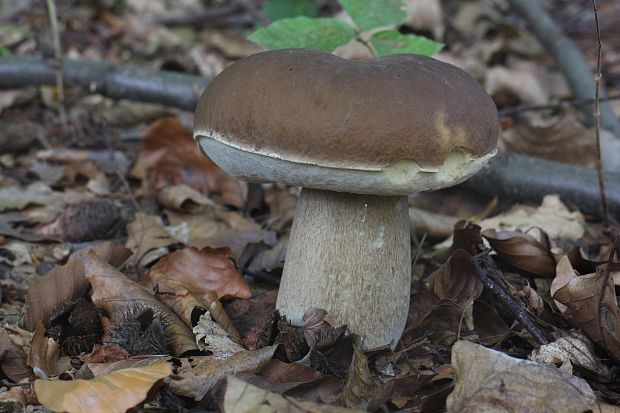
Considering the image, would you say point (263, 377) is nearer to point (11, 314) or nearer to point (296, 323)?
point (296, 323)

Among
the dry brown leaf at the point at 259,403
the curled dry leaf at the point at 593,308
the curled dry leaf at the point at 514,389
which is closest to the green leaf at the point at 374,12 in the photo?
the curled dry leaf at the point at 593,308

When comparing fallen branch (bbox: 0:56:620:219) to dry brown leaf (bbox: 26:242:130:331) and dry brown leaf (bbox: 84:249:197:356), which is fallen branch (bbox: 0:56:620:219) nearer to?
dry brown leaf (bbox: 84:249:197:356)

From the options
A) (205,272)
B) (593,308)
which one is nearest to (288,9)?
(205,272)

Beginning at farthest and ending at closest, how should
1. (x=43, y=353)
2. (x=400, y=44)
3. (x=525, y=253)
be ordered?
1. (x=400, y=44)
2. (x=525, y=253)
3. (x=43, y=353)

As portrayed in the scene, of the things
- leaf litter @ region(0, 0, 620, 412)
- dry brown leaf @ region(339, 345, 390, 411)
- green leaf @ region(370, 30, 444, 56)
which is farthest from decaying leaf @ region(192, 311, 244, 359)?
green leaf @ region(370, 30, 444, 56)

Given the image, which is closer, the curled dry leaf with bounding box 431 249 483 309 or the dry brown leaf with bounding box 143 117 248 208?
the curled dry leaf with bounding box 431 249 483 309

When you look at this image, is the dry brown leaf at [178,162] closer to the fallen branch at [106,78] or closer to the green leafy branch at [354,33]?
the fallen branch at [106,78]

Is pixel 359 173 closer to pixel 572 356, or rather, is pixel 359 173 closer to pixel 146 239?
pixel 572 356
